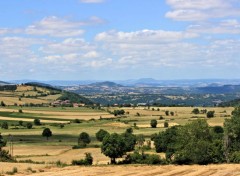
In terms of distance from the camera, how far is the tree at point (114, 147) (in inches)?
3590

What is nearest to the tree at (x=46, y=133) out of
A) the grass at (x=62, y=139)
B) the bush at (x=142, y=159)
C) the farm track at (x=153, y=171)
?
the grass at (x=62, y=139)

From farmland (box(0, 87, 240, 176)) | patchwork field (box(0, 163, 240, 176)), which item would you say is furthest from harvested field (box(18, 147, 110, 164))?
patchwork field (box(0, 163, 240, 176))

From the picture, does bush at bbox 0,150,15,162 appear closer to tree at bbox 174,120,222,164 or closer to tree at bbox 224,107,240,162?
tree at bbox 174,120,222,164

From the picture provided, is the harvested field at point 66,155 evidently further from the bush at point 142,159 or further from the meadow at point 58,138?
the bush at point 142,159

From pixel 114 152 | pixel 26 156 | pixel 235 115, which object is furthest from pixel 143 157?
pixel 26 156

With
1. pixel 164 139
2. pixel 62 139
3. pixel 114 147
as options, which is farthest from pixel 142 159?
pixel 62 139

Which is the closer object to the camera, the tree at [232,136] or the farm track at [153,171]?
the farm track at [153,171]

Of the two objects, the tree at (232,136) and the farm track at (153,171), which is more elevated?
the tree at (232,136)

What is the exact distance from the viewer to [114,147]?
91.6m

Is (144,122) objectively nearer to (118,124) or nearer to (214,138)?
(118,124)

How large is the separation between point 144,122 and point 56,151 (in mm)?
80097

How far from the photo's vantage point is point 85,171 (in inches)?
2694

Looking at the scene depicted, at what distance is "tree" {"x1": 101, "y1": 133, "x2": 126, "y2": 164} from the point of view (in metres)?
91.2

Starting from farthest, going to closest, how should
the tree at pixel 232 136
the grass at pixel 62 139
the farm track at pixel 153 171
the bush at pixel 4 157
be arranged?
1. the grass at pixel 62 139
2. the tree at pixel 232 136
3. the bush at pixel 4 157
4. the farm track at pixel 153 171
